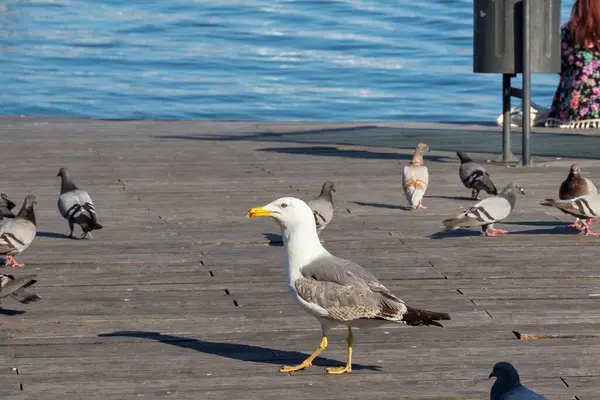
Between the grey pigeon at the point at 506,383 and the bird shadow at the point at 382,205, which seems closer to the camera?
the grey pigeon at the point at 506,383

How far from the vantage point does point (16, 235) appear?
9.91m

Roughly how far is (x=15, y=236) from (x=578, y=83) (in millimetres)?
10797

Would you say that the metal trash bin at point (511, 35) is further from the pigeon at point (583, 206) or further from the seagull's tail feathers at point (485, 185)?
the pigeon at point (583, 206)

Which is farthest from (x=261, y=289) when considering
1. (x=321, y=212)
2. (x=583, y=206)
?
(x=583, y=206)

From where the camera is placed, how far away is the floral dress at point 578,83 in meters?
18.4

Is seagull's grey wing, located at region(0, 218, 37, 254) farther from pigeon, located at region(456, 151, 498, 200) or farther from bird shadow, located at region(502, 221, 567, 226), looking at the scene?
pigeon, located at region(456, 151, 498, 200)

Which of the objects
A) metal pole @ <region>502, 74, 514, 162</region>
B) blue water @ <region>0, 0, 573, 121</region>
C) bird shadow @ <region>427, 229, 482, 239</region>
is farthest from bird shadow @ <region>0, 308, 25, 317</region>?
blue water @ <region>0, 0, 573, 121</region>

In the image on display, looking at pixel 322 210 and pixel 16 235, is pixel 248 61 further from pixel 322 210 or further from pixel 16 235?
pixel 16 235

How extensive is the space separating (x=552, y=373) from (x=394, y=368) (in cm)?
85

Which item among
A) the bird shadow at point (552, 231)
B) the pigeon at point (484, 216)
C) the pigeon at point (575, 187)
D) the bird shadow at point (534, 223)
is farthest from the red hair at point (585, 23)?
the pigeon at point (484, 216)

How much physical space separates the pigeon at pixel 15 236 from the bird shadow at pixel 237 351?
7.20 ft

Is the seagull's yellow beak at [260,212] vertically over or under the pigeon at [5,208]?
over

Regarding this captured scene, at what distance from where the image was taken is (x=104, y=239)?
11.0m

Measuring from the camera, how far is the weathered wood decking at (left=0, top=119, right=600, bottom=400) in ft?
23.1
